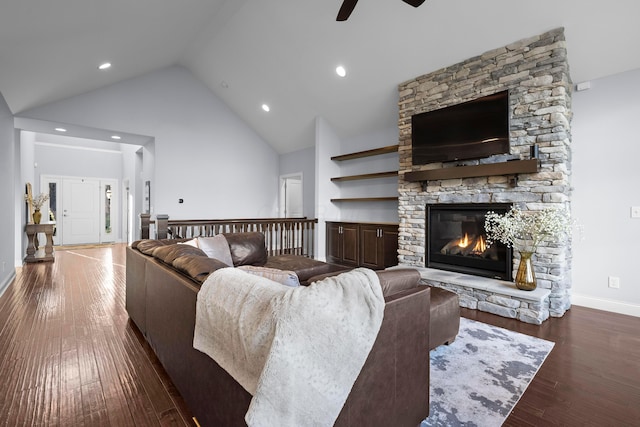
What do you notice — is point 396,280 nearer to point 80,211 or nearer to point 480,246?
point 480,246

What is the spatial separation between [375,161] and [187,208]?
426 cm

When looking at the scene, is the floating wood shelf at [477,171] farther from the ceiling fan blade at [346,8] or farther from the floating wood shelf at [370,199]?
the ceiling fan blade at [346,8]

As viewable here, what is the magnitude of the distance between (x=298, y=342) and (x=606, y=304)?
4.24 m

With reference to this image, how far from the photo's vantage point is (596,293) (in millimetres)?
3645

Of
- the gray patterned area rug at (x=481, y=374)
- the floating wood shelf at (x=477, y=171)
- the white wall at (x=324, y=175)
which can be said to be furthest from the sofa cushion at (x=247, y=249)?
the white wall at (x=324, y=175)

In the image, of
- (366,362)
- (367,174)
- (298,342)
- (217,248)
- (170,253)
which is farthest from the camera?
(367,174)

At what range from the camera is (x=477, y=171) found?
12.5ft

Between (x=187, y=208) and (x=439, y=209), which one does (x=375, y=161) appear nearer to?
(x=439, y=209)

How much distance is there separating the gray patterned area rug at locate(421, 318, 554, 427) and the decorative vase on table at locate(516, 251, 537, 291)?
622 mm

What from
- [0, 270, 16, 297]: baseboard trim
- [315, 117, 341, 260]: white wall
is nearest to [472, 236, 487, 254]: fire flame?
[315, 117, 341, 260]: white wall

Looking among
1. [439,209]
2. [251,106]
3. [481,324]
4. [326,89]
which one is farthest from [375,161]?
[481,324]

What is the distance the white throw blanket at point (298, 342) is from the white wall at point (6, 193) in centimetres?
502

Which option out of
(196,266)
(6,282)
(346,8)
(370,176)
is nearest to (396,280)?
(196,266)

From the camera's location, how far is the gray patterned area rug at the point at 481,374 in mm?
1801
